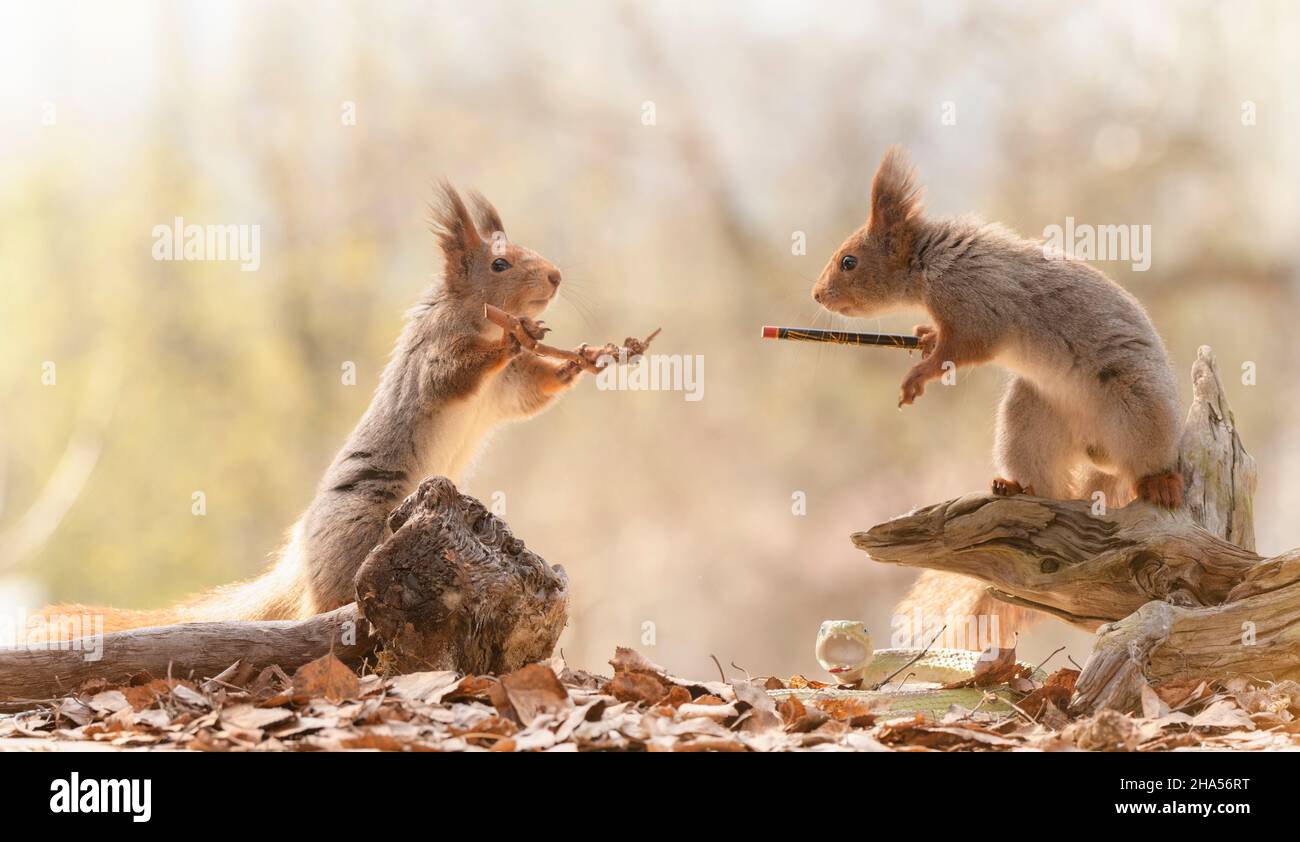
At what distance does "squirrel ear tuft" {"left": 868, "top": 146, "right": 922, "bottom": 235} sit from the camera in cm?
430

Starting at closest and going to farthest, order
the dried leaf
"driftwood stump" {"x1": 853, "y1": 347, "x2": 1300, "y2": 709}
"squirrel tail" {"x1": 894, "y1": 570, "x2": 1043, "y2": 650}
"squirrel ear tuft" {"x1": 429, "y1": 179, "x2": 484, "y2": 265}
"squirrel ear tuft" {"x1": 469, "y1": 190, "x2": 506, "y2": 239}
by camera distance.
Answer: the dried leaf < "driftwood stump" {"x1": 853, "y1": 347, "x2": 1300, "y2": 709} < "squirrel tail" {"x1": 894, "y1": 570, "x2": 1043, "y2": 650} < "squirrel ear tuft" {"x1": 429, "y1": 179, "x2": 484, "y2": 265} < "squirrel ear tuft" {"x1": 469, "y1": 190, "x2": 506, "y2": 239}

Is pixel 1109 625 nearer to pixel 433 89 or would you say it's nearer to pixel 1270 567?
pixel 1270 567

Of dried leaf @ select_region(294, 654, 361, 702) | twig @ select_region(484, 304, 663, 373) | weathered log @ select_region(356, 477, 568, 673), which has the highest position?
twig @ select_region(484, 304, 663, 373)

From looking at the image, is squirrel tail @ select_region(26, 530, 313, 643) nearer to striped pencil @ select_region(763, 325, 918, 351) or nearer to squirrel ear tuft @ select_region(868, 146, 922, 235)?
striped pencil @ select_region(763, 325, 918, 351)

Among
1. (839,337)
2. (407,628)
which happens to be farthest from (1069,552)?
(407,628)

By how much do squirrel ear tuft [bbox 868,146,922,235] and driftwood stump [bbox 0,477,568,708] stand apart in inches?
75.4

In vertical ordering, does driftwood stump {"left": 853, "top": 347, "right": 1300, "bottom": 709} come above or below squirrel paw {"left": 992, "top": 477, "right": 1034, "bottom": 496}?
below

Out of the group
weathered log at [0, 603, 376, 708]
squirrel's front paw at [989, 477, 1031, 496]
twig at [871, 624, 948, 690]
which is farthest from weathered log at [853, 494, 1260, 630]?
weathered log at [0, 603, 376, 708]

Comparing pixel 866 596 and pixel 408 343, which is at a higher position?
pixel 408 343

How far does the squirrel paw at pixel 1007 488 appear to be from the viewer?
4172mm

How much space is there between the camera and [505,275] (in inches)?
180

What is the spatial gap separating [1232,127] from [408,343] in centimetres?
520

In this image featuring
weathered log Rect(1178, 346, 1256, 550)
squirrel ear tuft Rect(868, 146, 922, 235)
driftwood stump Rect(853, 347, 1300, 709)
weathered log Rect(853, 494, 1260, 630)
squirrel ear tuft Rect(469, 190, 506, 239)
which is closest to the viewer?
driftwood stump Rect(853, 347, 1300, 709)
